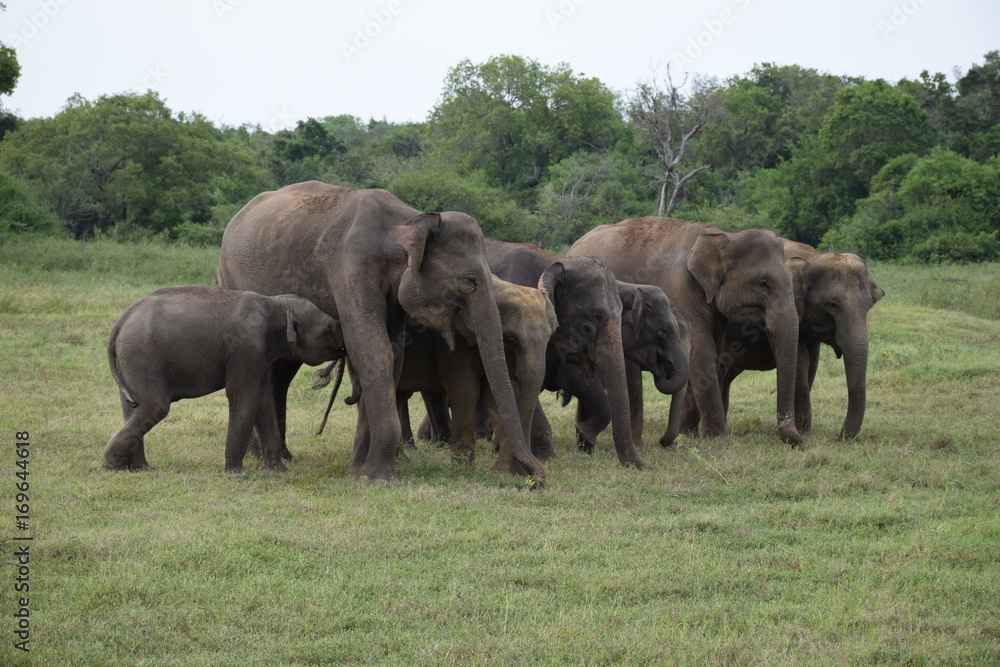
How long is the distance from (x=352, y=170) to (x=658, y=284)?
2674cm

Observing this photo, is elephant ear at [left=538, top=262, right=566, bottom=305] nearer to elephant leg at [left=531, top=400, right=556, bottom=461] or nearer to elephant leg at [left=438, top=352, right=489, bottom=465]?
elephant leg at [left=438, top=352, right=489, bottom=465]

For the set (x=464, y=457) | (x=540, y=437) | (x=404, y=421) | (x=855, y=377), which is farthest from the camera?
(x=855, y=377)

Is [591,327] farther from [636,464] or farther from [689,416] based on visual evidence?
[689,416]

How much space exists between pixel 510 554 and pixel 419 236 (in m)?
2.84

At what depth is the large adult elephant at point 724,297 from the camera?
10.9 m

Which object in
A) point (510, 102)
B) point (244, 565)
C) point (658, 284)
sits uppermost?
point (510, 102)

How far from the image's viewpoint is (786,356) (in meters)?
10.9

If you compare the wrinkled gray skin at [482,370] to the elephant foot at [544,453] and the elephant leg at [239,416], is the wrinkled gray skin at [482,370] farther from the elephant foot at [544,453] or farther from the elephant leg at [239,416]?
the elephant leg at [239,416]

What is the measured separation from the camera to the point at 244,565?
5992 mm

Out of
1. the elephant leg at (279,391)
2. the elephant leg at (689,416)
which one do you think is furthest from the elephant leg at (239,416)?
the elephant leg at (689,416)

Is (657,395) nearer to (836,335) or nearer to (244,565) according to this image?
(836,335)

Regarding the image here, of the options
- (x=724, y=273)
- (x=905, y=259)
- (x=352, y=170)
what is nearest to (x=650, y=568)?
(x=724, y=273)

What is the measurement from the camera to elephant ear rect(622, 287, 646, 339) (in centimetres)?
1020

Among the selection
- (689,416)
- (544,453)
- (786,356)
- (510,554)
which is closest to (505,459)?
(544,453)
